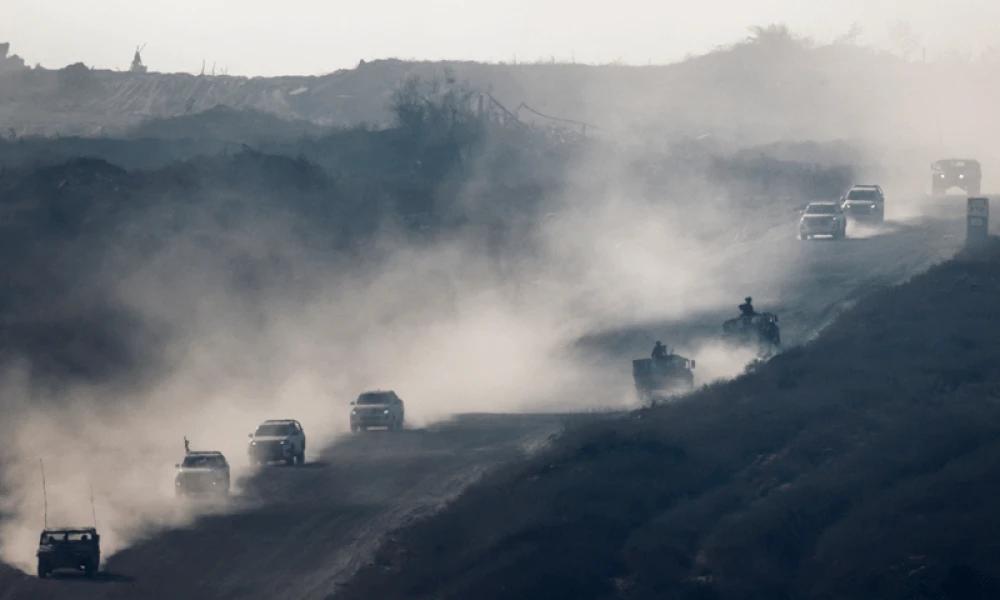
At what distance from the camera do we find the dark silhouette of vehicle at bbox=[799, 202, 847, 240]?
90.7 m

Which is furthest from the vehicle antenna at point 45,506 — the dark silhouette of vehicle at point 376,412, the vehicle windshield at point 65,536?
the dark silhouette of vehicle at point 376,412

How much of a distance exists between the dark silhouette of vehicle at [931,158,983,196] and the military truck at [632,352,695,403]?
4946 centimetres

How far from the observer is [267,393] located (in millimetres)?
71688

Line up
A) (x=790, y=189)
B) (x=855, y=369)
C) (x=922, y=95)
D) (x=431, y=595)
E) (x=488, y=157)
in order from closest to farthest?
1. (x=431, y=595)
2. (x=855, y=369)
3. (x=790, y=189)
4. (x=488, y=157)
5. (x=922, y=95)

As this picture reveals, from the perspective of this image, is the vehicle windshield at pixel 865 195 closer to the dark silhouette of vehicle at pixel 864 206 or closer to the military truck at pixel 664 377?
the dark silhouette of vehicle at pixel 864 206

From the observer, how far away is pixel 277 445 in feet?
181

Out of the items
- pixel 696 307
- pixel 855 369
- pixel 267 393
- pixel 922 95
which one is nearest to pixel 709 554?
pixel 855 369

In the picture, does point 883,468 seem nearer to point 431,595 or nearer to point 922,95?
point 431,595

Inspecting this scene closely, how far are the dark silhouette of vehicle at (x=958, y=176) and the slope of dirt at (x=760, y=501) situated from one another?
50978 mm

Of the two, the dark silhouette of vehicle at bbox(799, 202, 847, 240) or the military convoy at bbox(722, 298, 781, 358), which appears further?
the dark silhouette of vehicle at bbox(799, 202, 847, 240)

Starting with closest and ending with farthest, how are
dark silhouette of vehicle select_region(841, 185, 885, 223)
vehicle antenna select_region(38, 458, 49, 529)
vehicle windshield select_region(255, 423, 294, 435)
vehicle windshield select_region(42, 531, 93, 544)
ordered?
vehicle windshield select_region(42, 531, 93, 544) → vehicle antenna select_region(38, 458, 49, 529) → vehicle windshield select_region(255, 423, 294, 435) → dark silhouette of vehicle select_region(841, 185, 885, 223)

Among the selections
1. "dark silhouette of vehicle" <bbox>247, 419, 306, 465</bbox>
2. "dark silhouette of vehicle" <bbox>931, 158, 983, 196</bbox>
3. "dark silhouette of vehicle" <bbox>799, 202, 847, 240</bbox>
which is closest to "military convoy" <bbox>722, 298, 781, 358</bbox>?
"dark silhouette of vehicle" <bbox>247, 419, 306, 465</bbox>

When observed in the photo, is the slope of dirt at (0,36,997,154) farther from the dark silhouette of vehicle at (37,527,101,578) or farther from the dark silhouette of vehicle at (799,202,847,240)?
the dark silhouette of vehicle at (37,527,101,578)

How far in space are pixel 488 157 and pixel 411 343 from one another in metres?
47.4
